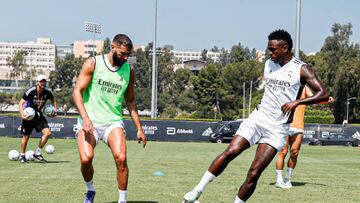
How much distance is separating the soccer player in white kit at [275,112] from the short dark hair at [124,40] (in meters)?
1.80

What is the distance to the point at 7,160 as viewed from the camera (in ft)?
58.1

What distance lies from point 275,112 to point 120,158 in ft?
6.82

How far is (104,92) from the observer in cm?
845

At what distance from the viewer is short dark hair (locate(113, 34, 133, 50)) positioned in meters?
8.27

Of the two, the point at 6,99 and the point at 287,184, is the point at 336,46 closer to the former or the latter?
the point at 6,99

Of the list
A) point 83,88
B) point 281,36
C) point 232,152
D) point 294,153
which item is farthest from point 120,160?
point 294,153

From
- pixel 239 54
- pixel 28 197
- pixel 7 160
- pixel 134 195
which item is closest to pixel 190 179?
pixel 134 195

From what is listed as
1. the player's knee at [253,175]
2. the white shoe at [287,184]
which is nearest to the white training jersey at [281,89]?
the player's knee at [253,175]

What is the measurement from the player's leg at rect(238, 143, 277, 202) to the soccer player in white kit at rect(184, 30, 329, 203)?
13 millimetres

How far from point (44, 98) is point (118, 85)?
27.1ft

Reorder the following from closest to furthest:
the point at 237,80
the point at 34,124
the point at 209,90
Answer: the point at 34,124, the point at 209,90, the point at 237,80

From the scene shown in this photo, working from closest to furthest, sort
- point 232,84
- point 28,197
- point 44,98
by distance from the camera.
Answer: point 28,197, point 44,98, point 232,84

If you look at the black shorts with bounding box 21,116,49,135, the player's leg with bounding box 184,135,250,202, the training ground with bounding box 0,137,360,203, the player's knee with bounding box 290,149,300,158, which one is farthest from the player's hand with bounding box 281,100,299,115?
the black shorts with bounding box 21,116,49,135

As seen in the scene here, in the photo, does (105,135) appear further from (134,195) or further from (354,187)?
(354,187)
